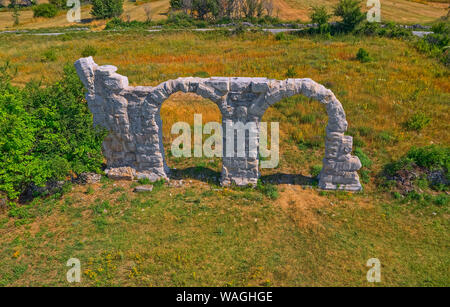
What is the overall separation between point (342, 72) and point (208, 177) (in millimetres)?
14081

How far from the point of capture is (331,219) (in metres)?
10.5

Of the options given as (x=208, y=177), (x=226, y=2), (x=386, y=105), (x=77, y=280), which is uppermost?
(x=226, y=2)

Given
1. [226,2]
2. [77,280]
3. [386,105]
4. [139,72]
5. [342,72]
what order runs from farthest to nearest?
[226,2] < [139,72] < [342,72] < [386,105] < [77,280]

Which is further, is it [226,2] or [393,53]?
[226,2]

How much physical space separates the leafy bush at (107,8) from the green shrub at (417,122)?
4371 centimetres

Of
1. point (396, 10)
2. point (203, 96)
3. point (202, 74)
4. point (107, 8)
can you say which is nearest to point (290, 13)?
point (396, 10)

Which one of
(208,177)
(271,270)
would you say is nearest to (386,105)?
(208,177)

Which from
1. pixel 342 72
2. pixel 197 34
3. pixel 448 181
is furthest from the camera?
pixel 197 34

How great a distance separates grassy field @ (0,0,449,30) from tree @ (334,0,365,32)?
12145mm

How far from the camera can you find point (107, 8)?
150 feet

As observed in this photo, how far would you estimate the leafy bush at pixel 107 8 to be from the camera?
4528cm

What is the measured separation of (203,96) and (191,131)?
461 cm

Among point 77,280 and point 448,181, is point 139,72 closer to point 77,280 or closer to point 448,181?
point 77,280

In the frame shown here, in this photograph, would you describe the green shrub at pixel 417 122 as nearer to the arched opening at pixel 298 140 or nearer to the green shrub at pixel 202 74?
the arched opening at pixel 298 140
